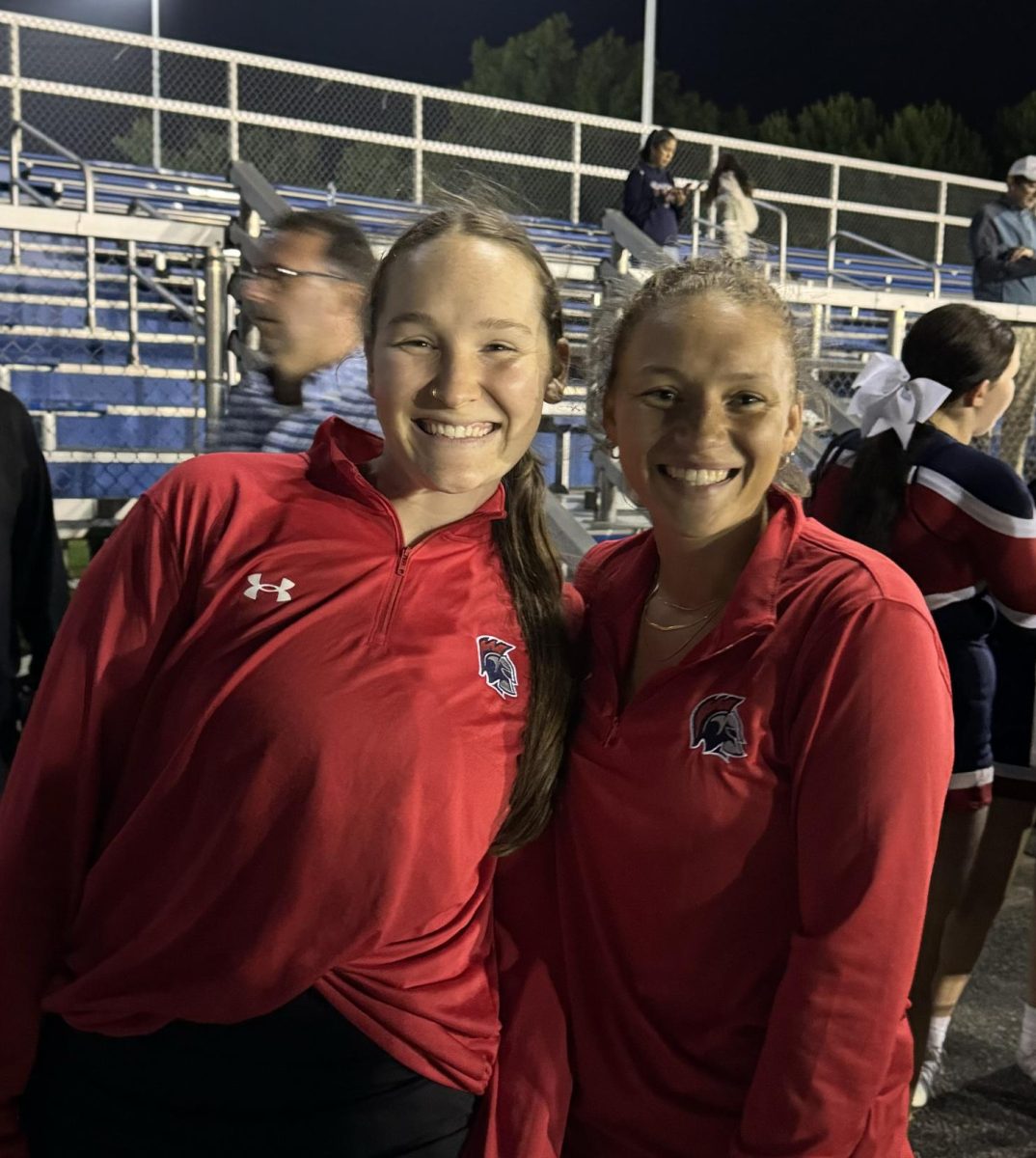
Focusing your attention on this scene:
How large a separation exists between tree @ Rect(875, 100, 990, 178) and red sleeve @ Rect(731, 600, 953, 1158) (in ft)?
87.6

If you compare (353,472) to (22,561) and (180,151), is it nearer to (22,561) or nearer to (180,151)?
(22,561)

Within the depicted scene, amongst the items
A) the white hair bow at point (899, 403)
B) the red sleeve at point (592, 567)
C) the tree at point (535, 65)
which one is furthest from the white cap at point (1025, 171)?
the tree at point (535, 65)

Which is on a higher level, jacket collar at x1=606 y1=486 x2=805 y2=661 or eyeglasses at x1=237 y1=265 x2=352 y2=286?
eyeglasses at x1=237 y1=265 x2=352 y2=286

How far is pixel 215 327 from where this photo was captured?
4.75m

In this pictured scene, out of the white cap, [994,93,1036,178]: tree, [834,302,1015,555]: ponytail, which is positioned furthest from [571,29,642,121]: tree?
[834,302,1015,555]: ponytail

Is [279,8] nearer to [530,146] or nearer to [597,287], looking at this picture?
[530,146]

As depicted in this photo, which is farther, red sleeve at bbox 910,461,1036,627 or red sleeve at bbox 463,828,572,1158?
red sleeve at bbox 910,461,1036,627

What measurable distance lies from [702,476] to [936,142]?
88.8 feet

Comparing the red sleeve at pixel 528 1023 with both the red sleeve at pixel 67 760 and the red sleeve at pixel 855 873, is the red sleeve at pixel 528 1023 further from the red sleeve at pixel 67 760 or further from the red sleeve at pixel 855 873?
the red sleeve at pixel 67 760

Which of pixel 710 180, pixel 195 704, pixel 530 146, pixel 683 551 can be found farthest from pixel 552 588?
pixel 530 146

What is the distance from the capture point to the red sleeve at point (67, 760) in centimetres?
115

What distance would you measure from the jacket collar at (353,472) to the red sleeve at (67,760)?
0.62 feet

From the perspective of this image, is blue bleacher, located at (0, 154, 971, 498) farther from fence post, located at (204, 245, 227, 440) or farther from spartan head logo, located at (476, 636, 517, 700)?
spartan head logo, located at (476, 636, 517, 700)

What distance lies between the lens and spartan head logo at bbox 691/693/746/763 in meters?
1.10
